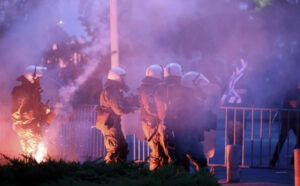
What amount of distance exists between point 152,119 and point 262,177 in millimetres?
Answer: 2471

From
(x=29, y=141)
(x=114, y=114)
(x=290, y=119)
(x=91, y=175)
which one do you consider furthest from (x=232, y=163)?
(x=91, y=175)

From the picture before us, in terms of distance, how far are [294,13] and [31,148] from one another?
11.4 meters

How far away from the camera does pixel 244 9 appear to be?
1630 cm

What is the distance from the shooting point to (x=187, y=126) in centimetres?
609

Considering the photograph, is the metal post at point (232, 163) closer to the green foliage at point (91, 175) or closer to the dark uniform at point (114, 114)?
the dark uniform at point (114, 114)

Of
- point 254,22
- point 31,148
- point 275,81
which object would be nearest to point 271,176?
point 31,148

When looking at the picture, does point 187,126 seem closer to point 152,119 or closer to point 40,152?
point 152,119

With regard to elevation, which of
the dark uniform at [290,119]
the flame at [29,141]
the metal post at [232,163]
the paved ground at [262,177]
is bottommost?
the paved ground at [262,177]

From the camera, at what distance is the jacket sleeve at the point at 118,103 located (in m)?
7.04

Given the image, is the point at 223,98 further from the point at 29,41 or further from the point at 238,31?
the point at 238,31

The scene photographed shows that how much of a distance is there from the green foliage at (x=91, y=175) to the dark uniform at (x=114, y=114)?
309 cm

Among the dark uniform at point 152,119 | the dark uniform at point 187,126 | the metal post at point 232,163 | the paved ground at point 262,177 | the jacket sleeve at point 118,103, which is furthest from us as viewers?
the paved ground at point 262,177

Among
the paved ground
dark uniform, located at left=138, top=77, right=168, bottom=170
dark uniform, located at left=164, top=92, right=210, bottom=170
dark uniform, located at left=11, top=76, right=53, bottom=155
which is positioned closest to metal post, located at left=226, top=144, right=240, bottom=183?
the paved ground

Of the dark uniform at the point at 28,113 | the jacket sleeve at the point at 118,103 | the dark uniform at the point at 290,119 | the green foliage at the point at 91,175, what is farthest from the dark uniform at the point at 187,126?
the dark uniform at the point at 290,119
